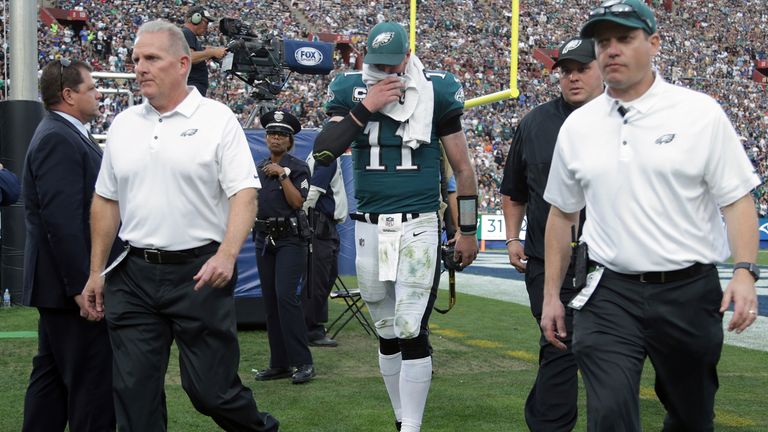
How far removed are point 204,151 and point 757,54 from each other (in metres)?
47.4

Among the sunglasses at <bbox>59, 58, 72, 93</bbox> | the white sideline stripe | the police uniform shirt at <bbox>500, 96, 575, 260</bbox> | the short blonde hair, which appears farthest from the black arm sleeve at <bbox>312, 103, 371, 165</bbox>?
the white sideline stripe

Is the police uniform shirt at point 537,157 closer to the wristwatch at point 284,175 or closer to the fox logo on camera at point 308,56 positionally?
the wristwatch at point 284,175

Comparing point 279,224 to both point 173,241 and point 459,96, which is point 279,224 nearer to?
point 459,96

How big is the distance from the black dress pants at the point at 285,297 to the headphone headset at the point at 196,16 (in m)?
2.59

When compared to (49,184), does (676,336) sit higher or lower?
lower

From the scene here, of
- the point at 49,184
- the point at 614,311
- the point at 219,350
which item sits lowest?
the point at 219,350

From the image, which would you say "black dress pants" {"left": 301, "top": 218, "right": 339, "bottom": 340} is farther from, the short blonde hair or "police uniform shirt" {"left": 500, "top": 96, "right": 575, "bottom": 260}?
the short blonde hair

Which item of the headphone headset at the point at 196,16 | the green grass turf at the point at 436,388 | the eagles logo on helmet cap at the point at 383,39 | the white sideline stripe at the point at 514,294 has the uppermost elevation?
the headphone headset at the point at 196,16

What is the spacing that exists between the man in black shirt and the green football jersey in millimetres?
372

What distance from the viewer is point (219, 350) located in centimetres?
373

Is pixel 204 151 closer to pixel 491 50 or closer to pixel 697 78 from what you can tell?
pixel 491 50

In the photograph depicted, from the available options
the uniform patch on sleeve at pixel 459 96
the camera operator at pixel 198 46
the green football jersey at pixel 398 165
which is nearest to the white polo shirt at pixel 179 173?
the green football jersey at pixel 398 165

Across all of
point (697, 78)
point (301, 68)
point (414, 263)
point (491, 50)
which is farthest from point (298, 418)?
point (697, 78)

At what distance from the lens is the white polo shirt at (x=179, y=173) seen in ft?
12.1
